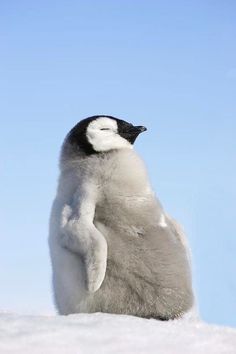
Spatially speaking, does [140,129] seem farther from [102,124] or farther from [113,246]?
[113,246]

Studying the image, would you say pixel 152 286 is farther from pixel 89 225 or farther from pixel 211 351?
pixel 211 351

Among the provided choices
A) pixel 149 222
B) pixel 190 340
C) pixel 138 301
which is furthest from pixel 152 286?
pixel 190 340

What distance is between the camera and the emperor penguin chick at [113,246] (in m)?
3.18

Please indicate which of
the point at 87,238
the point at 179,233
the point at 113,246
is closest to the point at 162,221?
the point at 179,233

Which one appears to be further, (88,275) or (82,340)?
(88,275)

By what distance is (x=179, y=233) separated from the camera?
12.1ft

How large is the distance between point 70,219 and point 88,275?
28 centimetres

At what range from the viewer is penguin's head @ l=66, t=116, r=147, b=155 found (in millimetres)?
3564

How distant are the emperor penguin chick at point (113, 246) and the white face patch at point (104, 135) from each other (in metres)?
0.04

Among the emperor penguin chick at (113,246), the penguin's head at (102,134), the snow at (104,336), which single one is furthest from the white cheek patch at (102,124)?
the snow at (104,336)

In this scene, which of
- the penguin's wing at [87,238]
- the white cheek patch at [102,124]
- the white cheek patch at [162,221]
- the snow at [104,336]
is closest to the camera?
the snow at [104,336]

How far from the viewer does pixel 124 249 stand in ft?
10.7

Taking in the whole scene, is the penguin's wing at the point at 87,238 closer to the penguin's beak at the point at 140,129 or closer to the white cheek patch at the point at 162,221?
the white cheek patch at the point at 162,221

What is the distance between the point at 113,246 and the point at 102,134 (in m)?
0.65
